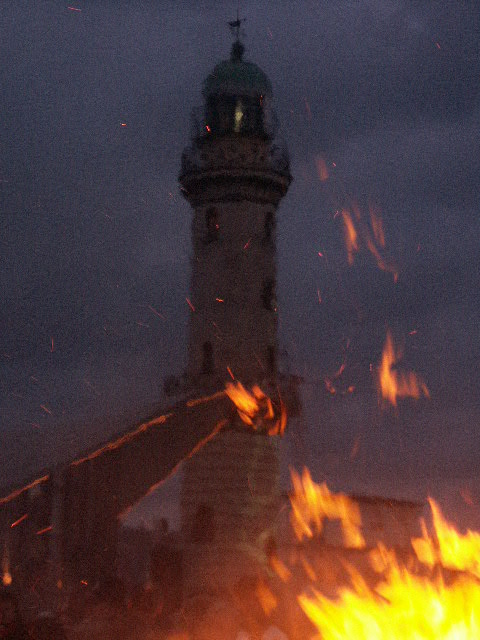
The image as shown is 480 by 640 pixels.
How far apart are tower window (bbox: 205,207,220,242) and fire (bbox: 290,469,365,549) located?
11121mm

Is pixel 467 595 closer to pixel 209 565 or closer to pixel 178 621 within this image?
pixel 178 621

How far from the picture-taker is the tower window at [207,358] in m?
34.1

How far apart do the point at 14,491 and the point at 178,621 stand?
435 centimetres

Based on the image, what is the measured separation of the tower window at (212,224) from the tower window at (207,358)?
438cm

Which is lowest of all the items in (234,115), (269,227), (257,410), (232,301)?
(257,410)

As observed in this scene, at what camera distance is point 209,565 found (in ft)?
101

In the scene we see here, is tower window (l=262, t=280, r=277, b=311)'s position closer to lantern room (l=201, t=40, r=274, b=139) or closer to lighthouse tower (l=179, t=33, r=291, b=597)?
lighthouse tower (l=179, t=33, r=291, b=597)

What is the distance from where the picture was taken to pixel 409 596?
2212cm

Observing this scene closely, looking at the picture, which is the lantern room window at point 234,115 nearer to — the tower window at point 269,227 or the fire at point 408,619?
the tower window at point 269,227

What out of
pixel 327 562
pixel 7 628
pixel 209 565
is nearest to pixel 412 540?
pixel 327 562

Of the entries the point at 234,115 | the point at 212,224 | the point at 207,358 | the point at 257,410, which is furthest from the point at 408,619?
the point at 234,115

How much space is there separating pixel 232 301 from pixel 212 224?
11.4 feet

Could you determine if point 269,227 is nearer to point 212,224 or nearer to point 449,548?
point 212,224

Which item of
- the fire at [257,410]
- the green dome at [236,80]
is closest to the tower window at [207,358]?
the fire at [257,410]
